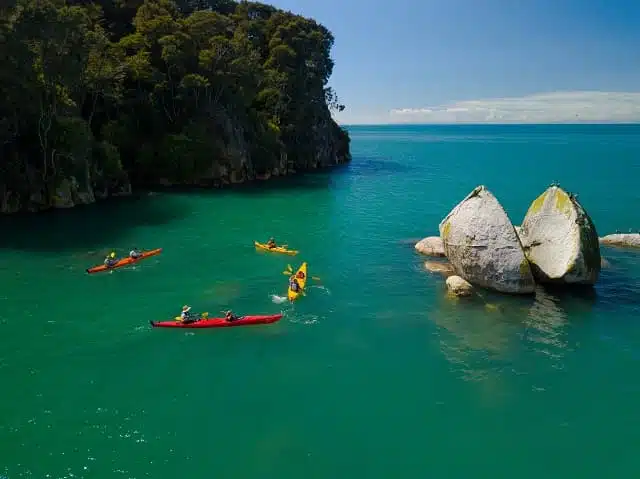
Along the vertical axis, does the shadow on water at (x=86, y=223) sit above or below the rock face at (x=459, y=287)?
above

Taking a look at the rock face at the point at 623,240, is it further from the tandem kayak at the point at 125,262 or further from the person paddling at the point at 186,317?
the tandem kayak at the point at 125,262

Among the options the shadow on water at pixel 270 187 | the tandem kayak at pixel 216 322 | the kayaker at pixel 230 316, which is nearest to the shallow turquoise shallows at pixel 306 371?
the tandem kayak at pixel 216 322

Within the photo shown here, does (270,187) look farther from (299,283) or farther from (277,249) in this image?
(299,283)

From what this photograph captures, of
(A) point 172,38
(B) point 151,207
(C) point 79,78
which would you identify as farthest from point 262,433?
(A) point 172,38

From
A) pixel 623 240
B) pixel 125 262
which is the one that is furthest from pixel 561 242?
pixel 125 262

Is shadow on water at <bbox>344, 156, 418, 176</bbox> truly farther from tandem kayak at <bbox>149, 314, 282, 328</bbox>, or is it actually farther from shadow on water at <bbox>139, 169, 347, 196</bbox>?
tandem kayak at <bbox>149, 314, 282, 328</bbox>

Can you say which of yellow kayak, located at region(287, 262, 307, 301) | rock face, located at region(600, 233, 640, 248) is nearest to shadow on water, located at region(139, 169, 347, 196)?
yellow kayak, located at region(287, 262, 307, 301)
